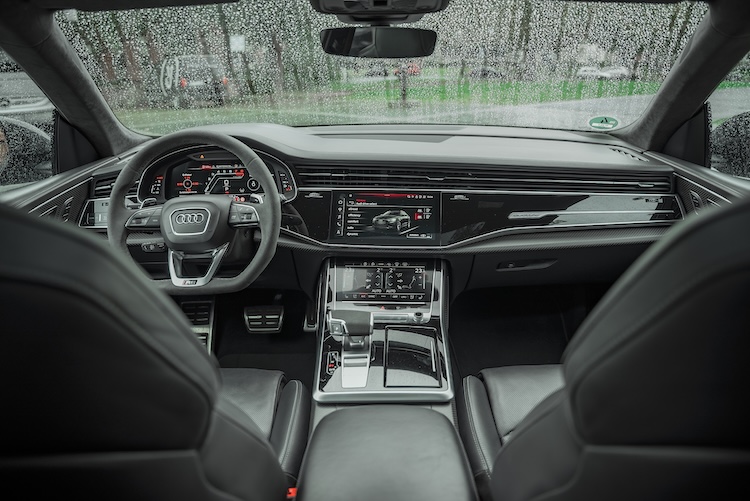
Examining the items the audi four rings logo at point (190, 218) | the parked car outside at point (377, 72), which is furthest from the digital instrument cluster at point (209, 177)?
the parked car outside at point (377, 72)

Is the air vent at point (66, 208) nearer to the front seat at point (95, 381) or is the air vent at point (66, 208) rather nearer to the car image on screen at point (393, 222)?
the car image on screen at point (393, 222)

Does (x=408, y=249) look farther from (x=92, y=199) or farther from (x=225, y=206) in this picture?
(x=92, y=199)

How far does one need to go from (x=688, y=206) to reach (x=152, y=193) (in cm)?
242

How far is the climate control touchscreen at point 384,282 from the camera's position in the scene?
2764mm

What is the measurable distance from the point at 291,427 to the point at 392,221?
1.08 meters

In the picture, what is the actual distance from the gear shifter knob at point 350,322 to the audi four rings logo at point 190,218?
665 mm

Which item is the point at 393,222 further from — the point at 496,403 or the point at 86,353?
the point at 86,353

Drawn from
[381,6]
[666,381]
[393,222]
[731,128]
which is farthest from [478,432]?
[731,128]

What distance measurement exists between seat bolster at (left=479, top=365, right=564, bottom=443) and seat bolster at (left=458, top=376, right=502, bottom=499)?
0.03 meters

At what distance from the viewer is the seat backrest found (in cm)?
67

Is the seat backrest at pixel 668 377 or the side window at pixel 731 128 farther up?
the seat backrest at pixel 668 377

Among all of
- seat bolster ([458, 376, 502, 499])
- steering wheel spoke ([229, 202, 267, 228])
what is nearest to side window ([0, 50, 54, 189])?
steering wheel spoke ([229, 202, 267, 228])

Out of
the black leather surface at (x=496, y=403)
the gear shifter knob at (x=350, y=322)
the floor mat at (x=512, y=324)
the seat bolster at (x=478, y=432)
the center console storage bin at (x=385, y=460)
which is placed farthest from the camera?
the floor mat at (x=512, y=324)

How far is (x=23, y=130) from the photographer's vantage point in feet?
8.99
